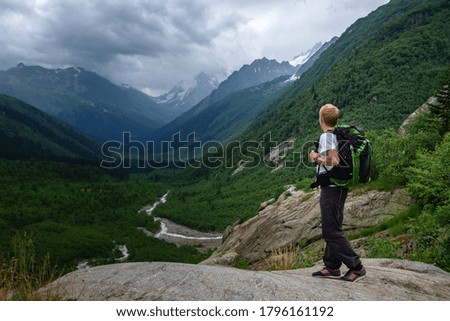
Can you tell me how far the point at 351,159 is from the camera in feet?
24.7

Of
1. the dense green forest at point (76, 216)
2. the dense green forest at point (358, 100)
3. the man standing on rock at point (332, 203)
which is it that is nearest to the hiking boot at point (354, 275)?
the man standing on rock at point (332, 203)

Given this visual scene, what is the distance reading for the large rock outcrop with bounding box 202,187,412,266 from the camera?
19891mm

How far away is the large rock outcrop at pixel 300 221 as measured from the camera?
19891 millimetres

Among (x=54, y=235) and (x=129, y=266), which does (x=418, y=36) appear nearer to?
(x=54, y=235)

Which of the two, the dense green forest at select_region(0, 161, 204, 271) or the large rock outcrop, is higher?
the large rock outcrop

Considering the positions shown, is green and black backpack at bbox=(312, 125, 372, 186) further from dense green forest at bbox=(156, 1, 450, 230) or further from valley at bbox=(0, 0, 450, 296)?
dense green forest at bbox=(156, 1, 450, 230)

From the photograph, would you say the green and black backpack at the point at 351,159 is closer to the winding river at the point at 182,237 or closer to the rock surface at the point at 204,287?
the rock surface at the point at 204,287

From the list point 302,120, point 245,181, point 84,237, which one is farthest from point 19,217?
point 302,120

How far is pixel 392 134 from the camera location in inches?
933

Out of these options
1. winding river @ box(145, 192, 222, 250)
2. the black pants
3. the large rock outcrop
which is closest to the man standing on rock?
the black pants

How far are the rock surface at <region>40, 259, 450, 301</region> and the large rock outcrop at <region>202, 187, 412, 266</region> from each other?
1019 centimetres

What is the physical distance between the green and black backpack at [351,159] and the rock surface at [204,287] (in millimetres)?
2300

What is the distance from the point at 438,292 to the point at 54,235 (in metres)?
100

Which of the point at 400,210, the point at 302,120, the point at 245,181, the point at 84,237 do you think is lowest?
the point at 84,237
